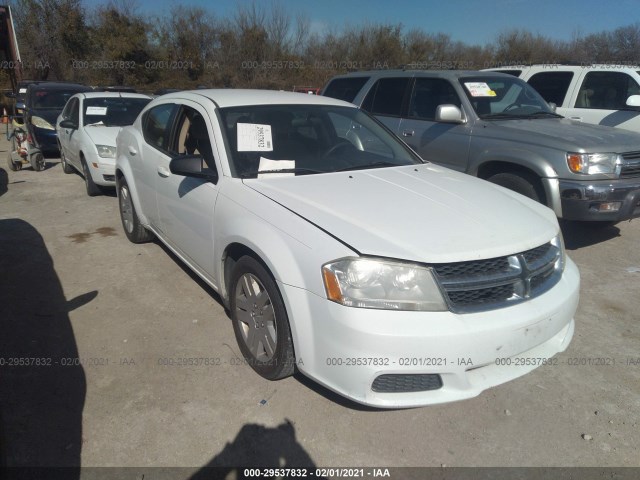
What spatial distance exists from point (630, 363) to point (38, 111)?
12.4 metres

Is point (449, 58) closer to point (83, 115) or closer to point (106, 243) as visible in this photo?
point (83, 115)

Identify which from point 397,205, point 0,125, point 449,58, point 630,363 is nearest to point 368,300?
point 397,205

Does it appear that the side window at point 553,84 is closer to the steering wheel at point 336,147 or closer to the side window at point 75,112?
the steering wheel at point 336,147

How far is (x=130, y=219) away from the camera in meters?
5.08

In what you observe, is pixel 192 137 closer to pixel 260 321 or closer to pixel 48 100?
pixel 260 321

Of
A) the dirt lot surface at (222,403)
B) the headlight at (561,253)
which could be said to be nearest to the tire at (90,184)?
the dirt lot surface at (222,403)

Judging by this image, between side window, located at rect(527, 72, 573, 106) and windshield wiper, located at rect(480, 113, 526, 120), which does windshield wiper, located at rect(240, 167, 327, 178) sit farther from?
side window, located at rect(527, 72, 573, 106)

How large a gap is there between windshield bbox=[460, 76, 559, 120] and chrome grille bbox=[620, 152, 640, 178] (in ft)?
4.25

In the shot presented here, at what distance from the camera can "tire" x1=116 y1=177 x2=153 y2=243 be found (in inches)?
194

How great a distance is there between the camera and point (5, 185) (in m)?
8.06

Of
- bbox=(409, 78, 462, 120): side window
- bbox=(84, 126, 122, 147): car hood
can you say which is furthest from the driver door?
bbox=(84, 126, 122, 147): car hood

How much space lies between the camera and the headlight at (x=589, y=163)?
4.52 metres

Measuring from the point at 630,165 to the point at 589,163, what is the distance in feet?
1.90

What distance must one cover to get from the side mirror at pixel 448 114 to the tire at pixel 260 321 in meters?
3.45
